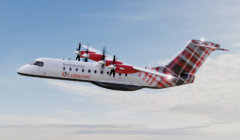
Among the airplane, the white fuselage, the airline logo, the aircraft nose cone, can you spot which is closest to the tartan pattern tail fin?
the airplane

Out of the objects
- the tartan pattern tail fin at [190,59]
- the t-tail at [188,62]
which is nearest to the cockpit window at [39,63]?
the t-tail at [188,62]

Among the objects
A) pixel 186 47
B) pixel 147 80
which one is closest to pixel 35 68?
pixel 147 80

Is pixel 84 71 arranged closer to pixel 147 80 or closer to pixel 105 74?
pixel 105 74

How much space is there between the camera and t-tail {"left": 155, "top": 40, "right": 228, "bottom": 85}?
34031 millimetres

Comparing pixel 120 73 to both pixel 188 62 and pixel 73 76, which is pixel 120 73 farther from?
pixel 188 62

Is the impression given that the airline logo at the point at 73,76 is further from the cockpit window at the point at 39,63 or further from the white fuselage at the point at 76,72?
the cockpit window at the point at 39,63

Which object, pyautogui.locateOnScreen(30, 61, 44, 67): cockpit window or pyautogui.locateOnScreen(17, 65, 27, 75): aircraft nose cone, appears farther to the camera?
pyautogui.locateOnScreen(17, 65, 27, 75): aircraft nose cone

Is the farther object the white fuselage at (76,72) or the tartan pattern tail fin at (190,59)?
the tartan pattern tail fin at (190,59)

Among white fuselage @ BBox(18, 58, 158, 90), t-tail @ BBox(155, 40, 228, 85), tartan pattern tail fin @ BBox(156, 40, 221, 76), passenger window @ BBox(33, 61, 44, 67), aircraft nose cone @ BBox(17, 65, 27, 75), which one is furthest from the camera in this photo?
tartan pattern tail fin @ BBox(156, 40, 221, 76)

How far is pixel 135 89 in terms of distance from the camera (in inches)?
1315

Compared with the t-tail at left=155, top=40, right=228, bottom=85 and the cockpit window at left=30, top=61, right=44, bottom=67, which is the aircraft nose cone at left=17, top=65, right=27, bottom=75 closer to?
the cockpit window at left=30, top=61, right=44, bottom=67

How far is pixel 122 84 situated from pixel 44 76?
33.7 ft

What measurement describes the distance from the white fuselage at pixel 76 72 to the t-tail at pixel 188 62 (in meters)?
5.80

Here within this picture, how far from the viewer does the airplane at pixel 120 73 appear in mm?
32219
